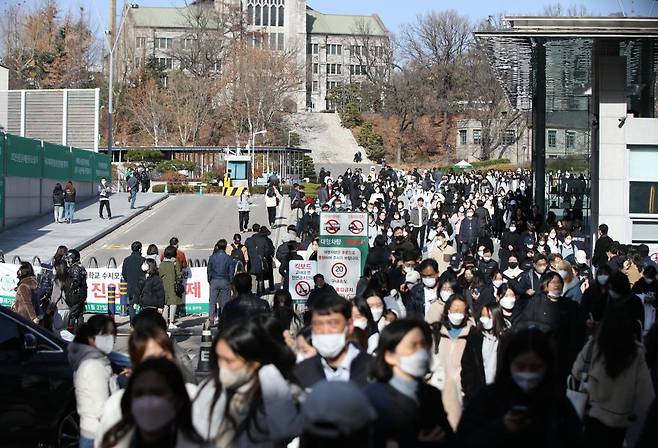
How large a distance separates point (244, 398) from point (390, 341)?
2.58ft

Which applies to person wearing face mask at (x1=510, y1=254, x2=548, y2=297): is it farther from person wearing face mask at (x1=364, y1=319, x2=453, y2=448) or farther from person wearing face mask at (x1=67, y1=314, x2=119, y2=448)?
person wearing face mask at (x1=364, y1=319, x2=453, y2=448)

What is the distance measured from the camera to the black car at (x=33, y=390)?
33.0 ft

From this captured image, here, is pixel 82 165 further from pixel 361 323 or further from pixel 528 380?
pixel 528 380

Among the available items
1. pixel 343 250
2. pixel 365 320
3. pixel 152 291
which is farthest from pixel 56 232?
pixel 365 320

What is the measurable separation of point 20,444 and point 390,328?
517cm

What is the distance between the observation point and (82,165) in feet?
164

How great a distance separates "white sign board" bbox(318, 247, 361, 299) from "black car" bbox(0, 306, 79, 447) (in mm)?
8707

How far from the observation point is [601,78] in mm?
25938

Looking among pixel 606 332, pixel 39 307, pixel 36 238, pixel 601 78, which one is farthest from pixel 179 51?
pixel 606 332

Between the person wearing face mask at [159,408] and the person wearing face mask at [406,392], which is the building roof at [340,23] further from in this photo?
the person wearing face mask at [159,408]

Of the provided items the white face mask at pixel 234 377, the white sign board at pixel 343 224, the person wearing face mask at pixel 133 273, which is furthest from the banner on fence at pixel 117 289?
the white face mask at pixel 234 377

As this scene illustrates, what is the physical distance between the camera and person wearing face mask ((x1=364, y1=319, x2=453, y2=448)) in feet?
17.8

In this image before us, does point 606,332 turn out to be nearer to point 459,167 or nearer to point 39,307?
→ point 39,307

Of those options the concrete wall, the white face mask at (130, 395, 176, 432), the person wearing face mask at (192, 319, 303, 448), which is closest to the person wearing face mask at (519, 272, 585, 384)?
the person wearing face mask at (192, 319, 303, 448)
